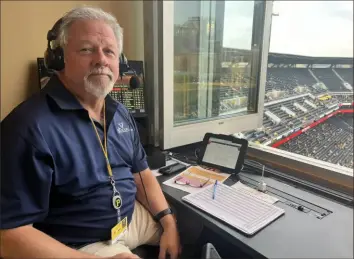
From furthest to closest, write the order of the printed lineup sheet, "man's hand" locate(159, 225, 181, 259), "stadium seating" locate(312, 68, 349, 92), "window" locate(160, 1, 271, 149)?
"window" locate(160, 1, 271, 149)
"stadium seating" locate(312, 68, 349, 92)
the printed lineup sheet
"man's hand" locate(159, 225, 181, 259)

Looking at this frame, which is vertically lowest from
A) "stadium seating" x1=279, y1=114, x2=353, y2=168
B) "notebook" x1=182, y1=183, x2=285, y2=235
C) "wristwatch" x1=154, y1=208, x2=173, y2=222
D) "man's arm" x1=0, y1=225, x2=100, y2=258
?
"wristwatch" x1=154, y1=208, x2=173, y2=222

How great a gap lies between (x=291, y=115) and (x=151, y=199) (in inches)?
41.8

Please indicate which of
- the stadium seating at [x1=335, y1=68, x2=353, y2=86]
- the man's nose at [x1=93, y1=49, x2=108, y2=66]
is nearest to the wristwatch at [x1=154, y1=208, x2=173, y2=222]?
the man's nose at [x1=93, y1=49, x2=108, y2=66]

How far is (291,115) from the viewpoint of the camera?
171 centimetres

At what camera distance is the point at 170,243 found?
1083 mm

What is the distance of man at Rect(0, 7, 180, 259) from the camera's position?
0.77 meters

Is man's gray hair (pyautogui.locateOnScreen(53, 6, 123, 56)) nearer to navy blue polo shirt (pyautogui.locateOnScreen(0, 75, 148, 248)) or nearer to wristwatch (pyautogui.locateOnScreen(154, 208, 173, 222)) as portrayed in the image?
navy blue polo shirt (pyautogui.locateOnScreen(0, 75, 148, 248))

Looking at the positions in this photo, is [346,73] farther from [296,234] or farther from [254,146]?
[296,234]

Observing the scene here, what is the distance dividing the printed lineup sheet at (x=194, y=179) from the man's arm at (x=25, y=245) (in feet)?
1.82

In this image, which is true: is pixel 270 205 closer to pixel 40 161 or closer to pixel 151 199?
pixel 151 199

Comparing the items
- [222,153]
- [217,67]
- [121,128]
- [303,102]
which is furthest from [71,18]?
[303,102]

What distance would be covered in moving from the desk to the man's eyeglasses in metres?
0.13

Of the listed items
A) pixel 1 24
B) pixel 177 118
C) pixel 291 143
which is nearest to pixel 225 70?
pixel 177 118

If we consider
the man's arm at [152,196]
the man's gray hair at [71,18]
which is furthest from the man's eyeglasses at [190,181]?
the man's gray hair at [71,18]
